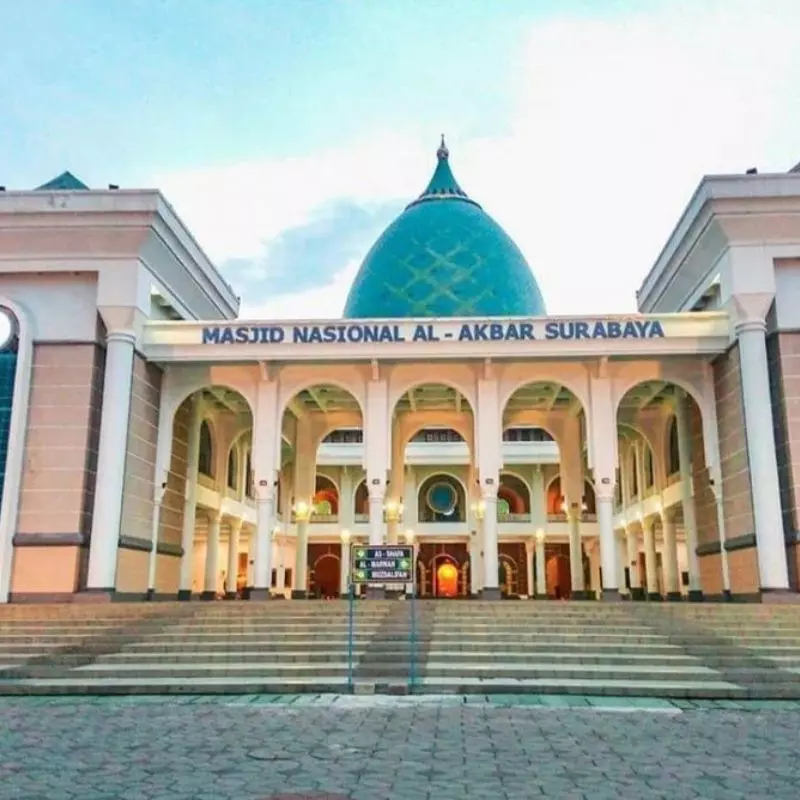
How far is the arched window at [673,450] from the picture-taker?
28.3 metres

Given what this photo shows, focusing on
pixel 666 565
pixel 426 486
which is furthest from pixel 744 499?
pixel 426 486

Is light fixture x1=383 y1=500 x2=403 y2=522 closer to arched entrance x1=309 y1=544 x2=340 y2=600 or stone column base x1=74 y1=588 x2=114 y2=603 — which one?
stone column base x1=74 y1=588 x2=114 y2=603

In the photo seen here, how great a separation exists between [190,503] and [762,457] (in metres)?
16.6

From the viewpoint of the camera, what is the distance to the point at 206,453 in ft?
95.7

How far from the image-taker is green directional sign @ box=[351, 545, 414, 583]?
40.9ft

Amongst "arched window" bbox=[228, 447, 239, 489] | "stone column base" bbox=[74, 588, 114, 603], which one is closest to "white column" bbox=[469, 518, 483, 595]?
"arched window" bbox=[228, 447, 239, 489]

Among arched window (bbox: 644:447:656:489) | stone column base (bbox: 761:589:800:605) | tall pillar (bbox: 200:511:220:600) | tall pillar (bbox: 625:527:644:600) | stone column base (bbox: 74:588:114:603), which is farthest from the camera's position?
tall pillar (bbox: 625:527:644:600)

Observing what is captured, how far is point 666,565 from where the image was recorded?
2942 centimetres

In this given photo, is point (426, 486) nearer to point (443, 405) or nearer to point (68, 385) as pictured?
point (443, 405)

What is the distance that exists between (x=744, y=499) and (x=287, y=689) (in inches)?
563

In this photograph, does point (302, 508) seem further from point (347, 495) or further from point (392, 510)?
point (347, 495)

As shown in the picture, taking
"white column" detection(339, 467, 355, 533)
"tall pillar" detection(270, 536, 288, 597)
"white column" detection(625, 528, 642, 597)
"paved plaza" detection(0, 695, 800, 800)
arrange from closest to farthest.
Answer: "paved plaza" detection(0, 695, 800, 800) < "white column" detection(625, 528, 642, 597) < "tall pillar" detection(270, 536, 288, 597) < "white column" detection(339, 467, 355, 533)

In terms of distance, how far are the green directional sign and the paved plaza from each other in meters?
1.81

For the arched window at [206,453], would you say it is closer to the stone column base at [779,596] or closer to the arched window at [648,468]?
the arched window at [648,468]
